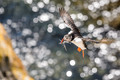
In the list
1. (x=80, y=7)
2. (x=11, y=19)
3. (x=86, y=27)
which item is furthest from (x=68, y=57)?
(x=11, y=19)

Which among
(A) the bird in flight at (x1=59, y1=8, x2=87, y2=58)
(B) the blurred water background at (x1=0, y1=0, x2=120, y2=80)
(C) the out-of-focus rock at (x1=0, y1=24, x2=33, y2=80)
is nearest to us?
(A) the bird in flight at (x1=59, y1=8, x2=87, y2=58)

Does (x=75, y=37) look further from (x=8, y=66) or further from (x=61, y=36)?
(x=61, y=36)

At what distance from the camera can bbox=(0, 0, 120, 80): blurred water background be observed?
7.76m

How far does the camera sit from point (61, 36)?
299 inches

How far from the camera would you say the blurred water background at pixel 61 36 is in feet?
25.5

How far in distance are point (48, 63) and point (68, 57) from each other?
897 millimetres

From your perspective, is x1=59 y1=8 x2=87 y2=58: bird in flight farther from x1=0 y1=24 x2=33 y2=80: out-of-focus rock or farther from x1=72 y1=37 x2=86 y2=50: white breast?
x1=0 y1=24 x2=33 y2=80: out-of-focus rock

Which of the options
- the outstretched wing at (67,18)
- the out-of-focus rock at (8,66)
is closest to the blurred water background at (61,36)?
the out-of-focus rock at (8,66)

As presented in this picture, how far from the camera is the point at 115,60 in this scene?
7.87 m

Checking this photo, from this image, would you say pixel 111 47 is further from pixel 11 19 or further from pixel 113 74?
pixel 11 19

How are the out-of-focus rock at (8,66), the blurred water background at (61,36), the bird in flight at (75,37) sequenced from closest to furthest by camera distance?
the bird in flight at (75,37) → the out-of-focus rock at (8,66) → the blurred water background at (61,36)

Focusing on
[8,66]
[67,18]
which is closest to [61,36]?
[8,66]

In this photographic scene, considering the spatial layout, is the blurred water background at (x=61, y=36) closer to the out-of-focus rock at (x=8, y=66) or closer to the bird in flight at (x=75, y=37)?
the out-of-focus rock at (x=8, y=66)

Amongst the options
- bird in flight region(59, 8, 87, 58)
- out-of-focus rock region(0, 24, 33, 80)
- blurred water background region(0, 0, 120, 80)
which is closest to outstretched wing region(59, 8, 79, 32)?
bird in flight region(59, 8, 87, 58)
